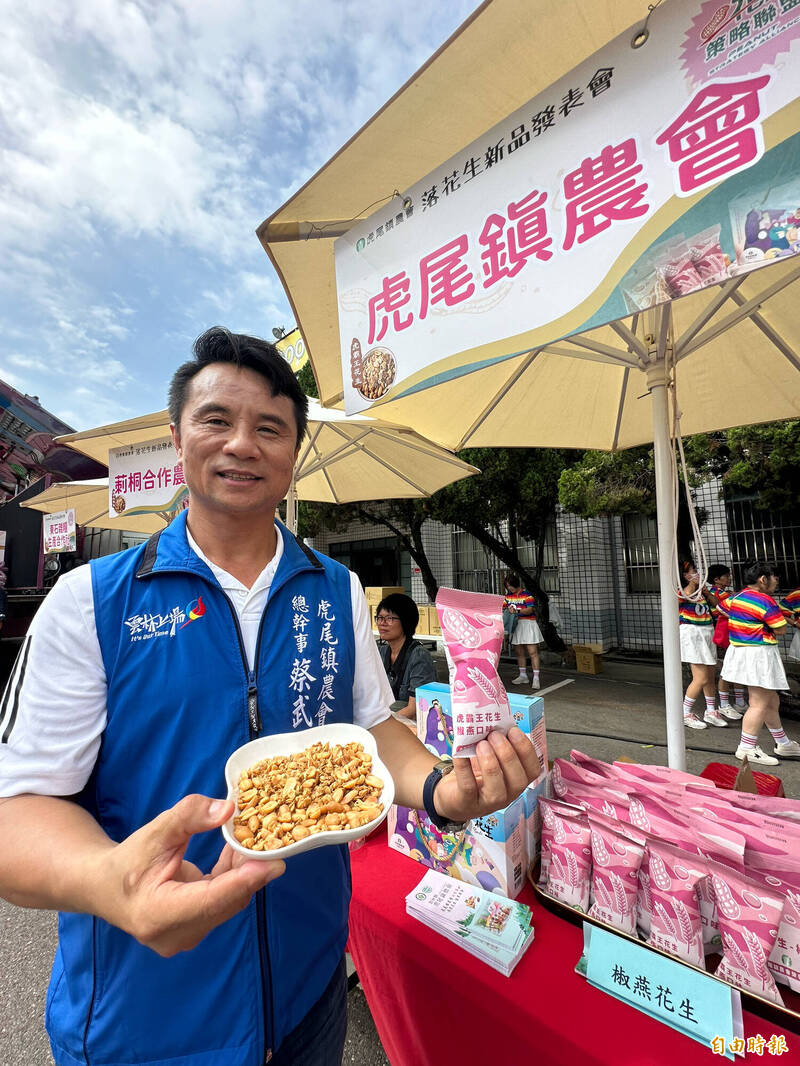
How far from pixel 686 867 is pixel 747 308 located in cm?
226

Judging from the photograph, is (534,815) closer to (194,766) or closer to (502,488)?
(194,766)

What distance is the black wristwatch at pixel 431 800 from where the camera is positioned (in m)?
1.08

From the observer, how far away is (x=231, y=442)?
3.69 feet

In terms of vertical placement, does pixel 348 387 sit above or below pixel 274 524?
above

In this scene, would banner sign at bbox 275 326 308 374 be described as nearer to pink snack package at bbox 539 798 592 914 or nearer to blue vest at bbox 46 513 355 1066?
blue vest at bbox 46 513 355 1066

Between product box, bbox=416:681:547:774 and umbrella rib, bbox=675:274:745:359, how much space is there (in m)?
1.86

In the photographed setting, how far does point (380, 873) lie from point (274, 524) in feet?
4.70

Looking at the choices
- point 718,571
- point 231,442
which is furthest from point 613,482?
point 231,442

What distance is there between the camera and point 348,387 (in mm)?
1748

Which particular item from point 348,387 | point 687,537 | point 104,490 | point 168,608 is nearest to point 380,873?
point 168,608

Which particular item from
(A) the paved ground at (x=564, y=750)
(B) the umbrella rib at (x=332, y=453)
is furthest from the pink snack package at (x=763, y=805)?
(B) the umbrella rib at (x=332, y=453)

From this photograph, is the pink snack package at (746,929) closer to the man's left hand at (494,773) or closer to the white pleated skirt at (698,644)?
the man's left hand at (494,773)

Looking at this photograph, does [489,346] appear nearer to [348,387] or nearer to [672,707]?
[348,387]

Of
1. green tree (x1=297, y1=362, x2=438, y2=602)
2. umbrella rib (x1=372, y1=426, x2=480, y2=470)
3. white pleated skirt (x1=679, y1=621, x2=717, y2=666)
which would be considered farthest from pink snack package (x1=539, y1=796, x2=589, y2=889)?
green tree (x1=297, y1=362, x2=438, y2=602)
